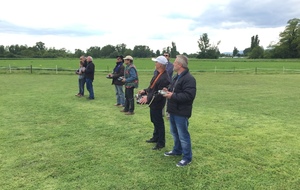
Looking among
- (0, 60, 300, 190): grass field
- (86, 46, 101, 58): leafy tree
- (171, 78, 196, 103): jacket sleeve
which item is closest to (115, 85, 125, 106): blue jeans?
(0, 60, 300, 190): grass field

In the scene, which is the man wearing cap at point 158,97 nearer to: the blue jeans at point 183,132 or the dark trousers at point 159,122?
the dark trousers at point 159,122

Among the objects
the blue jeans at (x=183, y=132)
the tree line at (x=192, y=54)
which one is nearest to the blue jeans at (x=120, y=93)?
the blue jeans at (x=183, y=132)

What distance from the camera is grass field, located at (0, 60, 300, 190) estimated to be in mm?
4141

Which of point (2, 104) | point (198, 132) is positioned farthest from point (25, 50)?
point (198, 132)

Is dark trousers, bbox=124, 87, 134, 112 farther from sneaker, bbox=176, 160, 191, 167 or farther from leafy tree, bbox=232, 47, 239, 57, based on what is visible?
leafy tree, bbox=232, 47, 239, 57

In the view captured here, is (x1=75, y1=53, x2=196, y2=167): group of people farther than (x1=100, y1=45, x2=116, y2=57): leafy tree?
No

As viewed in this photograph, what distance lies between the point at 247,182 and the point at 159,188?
1353 mm

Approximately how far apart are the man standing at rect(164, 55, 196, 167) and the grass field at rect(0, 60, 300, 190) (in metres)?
0.43

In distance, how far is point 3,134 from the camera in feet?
21.0

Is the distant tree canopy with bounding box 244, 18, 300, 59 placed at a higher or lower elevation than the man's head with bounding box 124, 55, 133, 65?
higher

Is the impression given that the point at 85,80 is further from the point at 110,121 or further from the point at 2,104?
the point at 110,121

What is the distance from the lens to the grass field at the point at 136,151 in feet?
13.6

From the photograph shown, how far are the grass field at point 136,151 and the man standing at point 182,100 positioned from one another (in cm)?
43

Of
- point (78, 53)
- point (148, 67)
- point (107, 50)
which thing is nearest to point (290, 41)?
point (107, 50)
